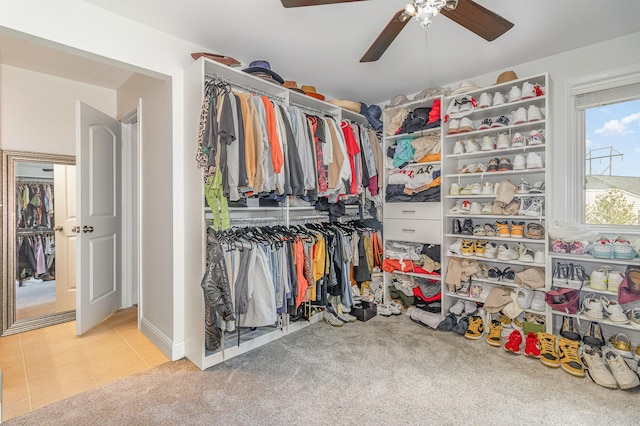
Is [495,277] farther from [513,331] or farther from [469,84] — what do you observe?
[469,84]

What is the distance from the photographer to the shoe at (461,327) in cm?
270

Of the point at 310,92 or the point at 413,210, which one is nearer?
the point at 310,92

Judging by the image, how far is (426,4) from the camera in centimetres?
139

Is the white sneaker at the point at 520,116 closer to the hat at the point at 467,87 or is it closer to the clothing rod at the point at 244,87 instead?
the hat at the point at 467,87

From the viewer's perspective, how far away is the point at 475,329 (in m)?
2.65

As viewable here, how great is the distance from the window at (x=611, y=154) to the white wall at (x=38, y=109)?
4.78m

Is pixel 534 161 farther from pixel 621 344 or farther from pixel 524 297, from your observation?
pixel 621 344

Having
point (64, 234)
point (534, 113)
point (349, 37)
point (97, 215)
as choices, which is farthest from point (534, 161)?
point (64, 234)

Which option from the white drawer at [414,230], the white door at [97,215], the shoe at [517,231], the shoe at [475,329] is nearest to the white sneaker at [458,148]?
the white drawer at [414,230]

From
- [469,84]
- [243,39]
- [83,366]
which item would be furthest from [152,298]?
[469,84]

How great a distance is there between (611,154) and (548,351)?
1.68m

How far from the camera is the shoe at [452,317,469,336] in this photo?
2697 mm

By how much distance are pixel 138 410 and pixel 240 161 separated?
1.57 m

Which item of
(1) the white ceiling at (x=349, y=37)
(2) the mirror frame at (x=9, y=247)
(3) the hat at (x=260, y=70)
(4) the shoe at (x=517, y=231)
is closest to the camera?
(1) the white ceiling at (x=349, y=37)
